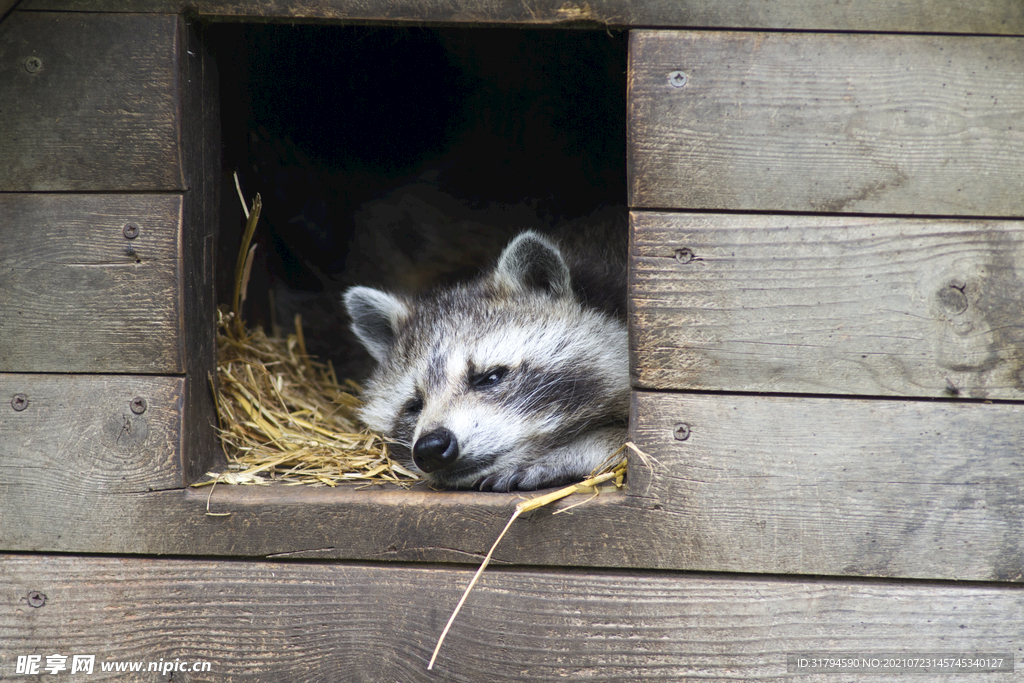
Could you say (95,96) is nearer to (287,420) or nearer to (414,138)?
(414,138)

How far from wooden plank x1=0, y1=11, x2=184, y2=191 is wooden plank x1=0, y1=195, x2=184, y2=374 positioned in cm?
9

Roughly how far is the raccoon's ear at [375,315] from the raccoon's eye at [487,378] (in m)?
0.62

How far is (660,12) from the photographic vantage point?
6.60ft

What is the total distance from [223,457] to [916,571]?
2.08 meters

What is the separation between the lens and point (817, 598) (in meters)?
2.01

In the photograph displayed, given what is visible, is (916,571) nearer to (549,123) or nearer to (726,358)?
(726,358)

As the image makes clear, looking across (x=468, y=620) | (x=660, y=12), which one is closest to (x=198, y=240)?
(x=468, y=620)

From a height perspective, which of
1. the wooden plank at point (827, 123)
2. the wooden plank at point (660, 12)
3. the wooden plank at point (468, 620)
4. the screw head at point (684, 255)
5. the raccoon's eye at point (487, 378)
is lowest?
the wooden plank at point (468, 620)

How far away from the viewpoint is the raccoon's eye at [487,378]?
265 centimetres

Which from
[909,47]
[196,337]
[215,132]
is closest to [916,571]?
[909,47]

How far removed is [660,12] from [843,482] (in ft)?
4.40

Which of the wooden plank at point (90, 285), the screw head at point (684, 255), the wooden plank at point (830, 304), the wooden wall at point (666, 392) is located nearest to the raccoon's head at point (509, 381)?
the wooden wall at point (666, 392)

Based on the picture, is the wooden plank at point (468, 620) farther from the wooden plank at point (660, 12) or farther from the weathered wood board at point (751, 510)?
the wooden plank at point (660, 12)

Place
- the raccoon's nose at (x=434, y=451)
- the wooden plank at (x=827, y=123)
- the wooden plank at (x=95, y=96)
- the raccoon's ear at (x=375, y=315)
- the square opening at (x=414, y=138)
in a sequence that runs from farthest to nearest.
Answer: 1. the raccoon's ear at (x=375, y=315)
2. the square opening at (x=414, y=138)
3. the raccoon's nose at (x=434, y=451)
4. the wooden plank at (x=95, y=96)
5. the wooden plank at (x=827, y=123)
